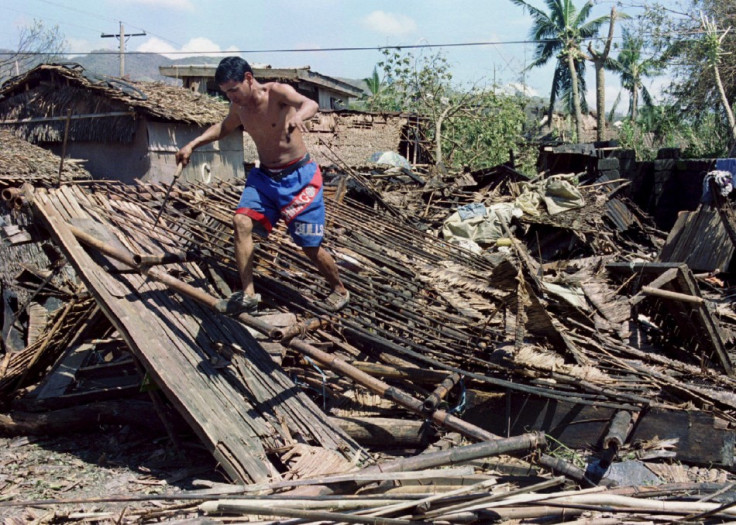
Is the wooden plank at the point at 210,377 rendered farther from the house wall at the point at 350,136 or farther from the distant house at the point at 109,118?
the house wall at the point at 350,136

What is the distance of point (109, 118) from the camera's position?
13.7 m

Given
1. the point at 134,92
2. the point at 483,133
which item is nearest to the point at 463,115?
the point at 483,133

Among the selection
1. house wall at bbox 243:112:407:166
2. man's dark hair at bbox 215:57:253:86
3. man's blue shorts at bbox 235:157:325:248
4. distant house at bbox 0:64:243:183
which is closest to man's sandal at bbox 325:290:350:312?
man's blue shorts at bbox 235:157:325:248

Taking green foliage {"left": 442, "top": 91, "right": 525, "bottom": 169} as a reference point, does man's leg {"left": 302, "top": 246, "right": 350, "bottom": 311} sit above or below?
below

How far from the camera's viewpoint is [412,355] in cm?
443

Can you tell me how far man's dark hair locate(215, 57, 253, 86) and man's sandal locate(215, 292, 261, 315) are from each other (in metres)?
1.36

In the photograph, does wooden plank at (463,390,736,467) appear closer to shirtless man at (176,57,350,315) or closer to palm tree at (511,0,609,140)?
shirtless man at (176,57,350,315)

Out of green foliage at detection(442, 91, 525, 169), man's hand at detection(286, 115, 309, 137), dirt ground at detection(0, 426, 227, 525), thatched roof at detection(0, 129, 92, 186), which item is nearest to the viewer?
dirt ground at detection(0, 426, 227, 525)

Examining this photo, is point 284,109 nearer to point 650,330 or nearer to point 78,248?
point 78,248

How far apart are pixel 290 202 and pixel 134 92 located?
983cm

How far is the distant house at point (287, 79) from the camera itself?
20859mm

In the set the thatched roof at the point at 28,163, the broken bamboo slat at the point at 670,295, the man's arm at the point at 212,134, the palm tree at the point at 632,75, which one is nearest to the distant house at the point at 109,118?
the thatched roof at the point at 28,163

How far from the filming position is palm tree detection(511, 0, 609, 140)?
93.7 feet

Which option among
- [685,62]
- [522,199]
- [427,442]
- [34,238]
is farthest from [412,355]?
[685,62]
